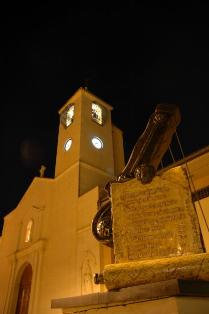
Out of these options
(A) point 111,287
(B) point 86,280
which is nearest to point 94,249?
(B) point 86,280

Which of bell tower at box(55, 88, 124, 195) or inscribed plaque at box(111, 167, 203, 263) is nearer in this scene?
inscribed plaque at box(111, 167, 203, 263)

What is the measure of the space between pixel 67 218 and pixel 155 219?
380 inches

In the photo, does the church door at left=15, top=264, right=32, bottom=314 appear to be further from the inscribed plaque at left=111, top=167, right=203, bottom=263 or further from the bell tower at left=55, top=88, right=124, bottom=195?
the inscribed plaque at left=111, top=167, right=203, bottom=263

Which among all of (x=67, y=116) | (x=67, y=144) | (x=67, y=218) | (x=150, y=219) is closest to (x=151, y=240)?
(x=150, y=219)

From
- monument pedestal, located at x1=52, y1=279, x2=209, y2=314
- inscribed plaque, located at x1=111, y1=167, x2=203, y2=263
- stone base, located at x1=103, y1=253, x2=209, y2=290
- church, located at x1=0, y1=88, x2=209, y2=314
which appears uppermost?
church, located at x1=0, y1=88, x2=209, y2=314

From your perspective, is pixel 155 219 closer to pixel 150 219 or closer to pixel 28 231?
pixel 150 219

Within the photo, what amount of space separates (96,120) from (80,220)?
7.27m

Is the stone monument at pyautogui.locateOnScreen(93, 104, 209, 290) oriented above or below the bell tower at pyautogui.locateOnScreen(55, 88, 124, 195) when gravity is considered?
below

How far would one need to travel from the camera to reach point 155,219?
9.60 ft

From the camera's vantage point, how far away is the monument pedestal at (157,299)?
6.42 feet

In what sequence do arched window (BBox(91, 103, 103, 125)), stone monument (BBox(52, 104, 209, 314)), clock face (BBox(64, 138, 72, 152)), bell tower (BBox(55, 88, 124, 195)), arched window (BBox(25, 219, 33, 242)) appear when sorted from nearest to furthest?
stone monument (BBox(52, 104, 209, 314)), bell tower (BBox(55, 88, 124, 195)), arched window (BBox(25, 219, 33, 242)), clock face (BBox(64, 138, 72, 152)), arched window (BBox(91, 103, 103, 125))

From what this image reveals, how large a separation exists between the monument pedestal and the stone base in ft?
0.32

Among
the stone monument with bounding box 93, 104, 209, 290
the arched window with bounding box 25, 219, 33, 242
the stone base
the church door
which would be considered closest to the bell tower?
the arched window with bounding box 25, 219, 33, 242

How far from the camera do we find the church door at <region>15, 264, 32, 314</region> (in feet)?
41.2
